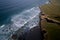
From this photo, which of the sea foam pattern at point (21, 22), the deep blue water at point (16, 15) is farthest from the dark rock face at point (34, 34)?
the deep blue water at point (16, 15)

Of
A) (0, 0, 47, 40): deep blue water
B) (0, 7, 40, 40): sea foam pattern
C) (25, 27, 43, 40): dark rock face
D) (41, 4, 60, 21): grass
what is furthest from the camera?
(41, 4, 60, 21): grass

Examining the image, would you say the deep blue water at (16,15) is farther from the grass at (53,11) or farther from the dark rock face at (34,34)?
the grass at (53,11)

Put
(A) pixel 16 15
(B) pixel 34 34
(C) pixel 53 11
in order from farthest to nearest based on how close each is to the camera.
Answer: (C) pixel 53 11 → (A) pixel 16 15 → (B) pixel 34 34

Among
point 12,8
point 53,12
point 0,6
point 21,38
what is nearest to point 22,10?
point 12,8

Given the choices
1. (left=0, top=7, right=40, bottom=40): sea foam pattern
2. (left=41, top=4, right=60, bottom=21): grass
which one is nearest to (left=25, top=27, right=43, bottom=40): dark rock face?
(left=0, top=7, right=40, bottom=40): sea foam pattern

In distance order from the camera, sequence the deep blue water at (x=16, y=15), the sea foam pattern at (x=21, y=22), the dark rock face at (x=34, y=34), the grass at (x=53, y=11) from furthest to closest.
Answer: the grass at (x=53, y=11) < the deep blue water at (x=16, y=15) < the sea foam pattern at (x=21, y=22) < the dark rock face at (x=34, y=34)

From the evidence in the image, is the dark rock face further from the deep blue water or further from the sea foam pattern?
the deep blue water

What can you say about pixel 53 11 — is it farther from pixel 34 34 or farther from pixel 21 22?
pixel 34 34

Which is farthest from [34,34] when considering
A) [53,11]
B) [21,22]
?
[53,11]

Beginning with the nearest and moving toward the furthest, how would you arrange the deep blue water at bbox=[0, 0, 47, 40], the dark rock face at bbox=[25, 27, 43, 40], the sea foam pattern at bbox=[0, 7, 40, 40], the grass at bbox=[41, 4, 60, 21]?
the dark rock face at bbox=[25, 27, 43, 40], the sea foam pattern at bbox=[0, 7, 40, 40], the deep blue water at bbox=[0, 0, 47, 40], the grass at bbox=[41, 4, 60, 21]
